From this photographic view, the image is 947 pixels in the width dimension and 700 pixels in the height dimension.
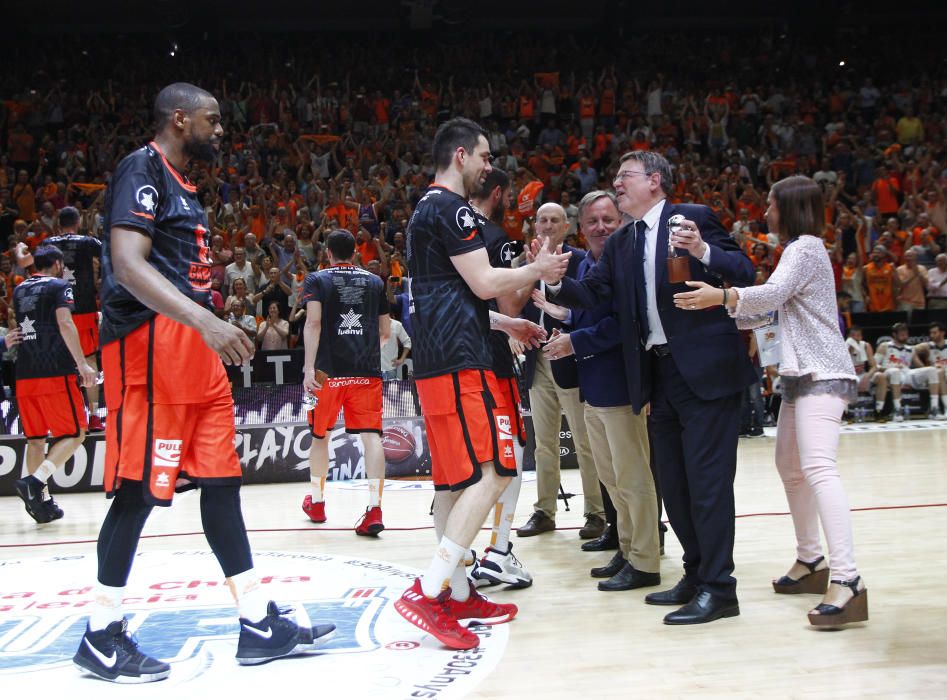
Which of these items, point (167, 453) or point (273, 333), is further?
point (273, 333)

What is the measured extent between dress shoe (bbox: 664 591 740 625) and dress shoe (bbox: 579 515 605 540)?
1.77m

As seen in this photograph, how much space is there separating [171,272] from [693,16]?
2302cm

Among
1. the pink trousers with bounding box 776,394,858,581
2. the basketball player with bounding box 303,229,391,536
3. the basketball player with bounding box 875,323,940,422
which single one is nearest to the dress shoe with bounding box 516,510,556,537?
the basketball player with bounding box 303,229,391,536

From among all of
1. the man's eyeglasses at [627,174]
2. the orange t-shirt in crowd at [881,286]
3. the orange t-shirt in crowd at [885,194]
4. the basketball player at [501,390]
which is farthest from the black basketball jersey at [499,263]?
the orange t-shirt in crowd at [885,194]

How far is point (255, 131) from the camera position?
17844 millimetres

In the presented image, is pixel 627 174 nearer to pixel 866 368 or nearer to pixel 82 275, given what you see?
pixel 82 275

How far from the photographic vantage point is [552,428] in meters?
5.89

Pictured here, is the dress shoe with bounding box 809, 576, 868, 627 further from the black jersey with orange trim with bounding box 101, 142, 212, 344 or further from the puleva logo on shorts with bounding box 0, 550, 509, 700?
the black jersey with orange trim with bounding box 101, 142, 212, 344

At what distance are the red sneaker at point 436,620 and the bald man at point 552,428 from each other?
6.70 ft

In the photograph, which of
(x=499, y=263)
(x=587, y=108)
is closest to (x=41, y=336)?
(x=499, y=263)

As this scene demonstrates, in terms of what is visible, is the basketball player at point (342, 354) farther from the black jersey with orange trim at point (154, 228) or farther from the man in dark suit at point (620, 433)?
the black jersey with orange trim at point (154, 228)

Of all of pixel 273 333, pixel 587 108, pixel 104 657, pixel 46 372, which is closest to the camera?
pixel 104 657

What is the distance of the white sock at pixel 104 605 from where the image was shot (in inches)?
132

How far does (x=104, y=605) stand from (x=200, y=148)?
69.7 inches
